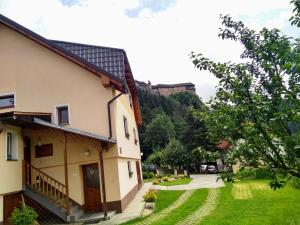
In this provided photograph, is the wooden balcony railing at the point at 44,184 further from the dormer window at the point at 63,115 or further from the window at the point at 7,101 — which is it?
the window at the point at 7,101

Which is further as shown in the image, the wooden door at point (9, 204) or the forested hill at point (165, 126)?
the forested hill at point (165, 126)

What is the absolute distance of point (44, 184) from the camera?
14.8 metres

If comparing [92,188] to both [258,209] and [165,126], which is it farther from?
[165,126]

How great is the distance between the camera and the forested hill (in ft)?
155

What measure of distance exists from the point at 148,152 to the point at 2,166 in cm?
5988

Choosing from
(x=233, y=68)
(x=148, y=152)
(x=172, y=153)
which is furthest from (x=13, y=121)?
(x=148, y=152)

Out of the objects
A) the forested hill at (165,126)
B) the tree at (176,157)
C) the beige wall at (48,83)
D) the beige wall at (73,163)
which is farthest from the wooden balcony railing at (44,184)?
the tree at (176,157)

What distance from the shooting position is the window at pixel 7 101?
1644cm

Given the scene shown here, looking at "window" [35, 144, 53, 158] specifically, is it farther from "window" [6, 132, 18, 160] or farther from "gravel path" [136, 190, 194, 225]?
"gravel path" [136, 190, 194, 225]

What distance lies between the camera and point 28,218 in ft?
39.0

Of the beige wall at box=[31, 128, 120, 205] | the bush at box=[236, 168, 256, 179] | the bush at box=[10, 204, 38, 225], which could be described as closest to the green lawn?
the beige wall at box=[31, 128, 120, 205]

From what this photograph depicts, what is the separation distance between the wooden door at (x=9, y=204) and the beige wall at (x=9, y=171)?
27 centimetres

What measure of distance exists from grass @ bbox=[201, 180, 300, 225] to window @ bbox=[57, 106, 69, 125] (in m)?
8.36

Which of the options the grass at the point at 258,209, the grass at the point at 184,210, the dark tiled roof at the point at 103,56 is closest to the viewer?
the grass at the point at 258,209
